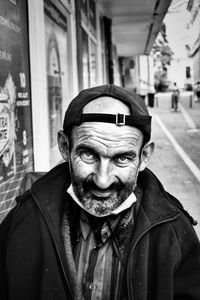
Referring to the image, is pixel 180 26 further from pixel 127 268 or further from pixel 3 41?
pixel 127 268

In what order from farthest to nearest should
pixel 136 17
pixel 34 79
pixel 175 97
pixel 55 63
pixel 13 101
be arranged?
pixel 175 97 → pixel 136 17 → pixel 55 63 → pixel 34 79 → pixel 13 101

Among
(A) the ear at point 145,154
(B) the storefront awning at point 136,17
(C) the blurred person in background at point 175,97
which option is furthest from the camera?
(C) the blurred person in background at point 175,97

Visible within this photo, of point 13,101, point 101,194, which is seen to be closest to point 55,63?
point 13,101

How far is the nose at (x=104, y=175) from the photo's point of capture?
149cm

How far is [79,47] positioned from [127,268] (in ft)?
17.6

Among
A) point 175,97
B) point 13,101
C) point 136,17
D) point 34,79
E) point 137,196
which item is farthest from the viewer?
point 175,97

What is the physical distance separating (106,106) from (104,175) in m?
0.22

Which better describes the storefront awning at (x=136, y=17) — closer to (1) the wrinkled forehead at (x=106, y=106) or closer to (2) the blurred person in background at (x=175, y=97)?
(2) the blurred person in background at (x=175, y=97)

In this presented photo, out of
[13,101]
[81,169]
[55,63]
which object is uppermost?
[55,63]

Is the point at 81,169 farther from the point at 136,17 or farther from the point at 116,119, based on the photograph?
the point at 136,17

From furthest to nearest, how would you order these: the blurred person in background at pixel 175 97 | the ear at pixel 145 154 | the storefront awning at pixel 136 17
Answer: the blurred person in background at pixel 175 97 → the storefront awning at pixel 136 17 → the ear at pixel 145 154

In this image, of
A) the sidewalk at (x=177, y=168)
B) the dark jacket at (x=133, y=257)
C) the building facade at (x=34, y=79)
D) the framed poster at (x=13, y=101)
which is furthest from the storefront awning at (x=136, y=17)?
the dark jacket at (x=133, y=257)

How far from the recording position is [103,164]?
1.51m

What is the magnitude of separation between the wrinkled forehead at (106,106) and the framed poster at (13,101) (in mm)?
1568
